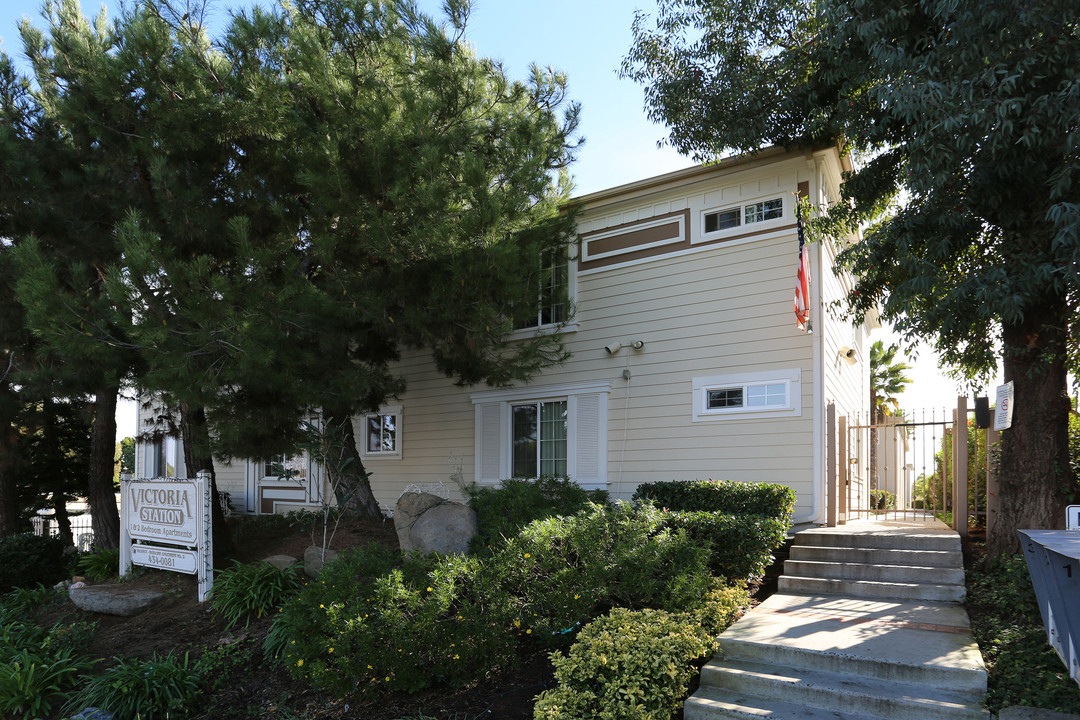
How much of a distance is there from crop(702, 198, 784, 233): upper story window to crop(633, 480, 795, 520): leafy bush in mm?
3593

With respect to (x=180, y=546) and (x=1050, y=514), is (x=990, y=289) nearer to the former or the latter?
(x=1050, y=514)

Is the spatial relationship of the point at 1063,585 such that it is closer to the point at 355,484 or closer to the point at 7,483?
the point at 355,484

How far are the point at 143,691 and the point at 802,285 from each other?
26.4 ft

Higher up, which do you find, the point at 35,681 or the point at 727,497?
the point at 727,497

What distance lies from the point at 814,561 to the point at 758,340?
2.97 meters

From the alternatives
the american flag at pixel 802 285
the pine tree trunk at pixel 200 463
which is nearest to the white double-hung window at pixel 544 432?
the american flag at pixel 802 285

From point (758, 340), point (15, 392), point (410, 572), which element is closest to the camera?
point (410, 572)

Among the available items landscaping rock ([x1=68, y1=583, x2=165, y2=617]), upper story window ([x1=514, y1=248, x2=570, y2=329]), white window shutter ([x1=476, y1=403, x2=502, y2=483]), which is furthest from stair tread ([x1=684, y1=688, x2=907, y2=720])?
white window shutter ([x1=476, y1=403, x2=502, y2=483])

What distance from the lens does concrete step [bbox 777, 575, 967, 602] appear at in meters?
7.34

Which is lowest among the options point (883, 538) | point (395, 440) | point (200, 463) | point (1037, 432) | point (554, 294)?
point (883, 538)

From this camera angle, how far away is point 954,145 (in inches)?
266

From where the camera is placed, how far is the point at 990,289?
22.0 ft

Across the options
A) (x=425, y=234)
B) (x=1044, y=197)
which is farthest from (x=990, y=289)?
(x=425, y=234)

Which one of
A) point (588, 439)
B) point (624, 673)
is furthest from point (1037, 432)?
point (588, 439)
